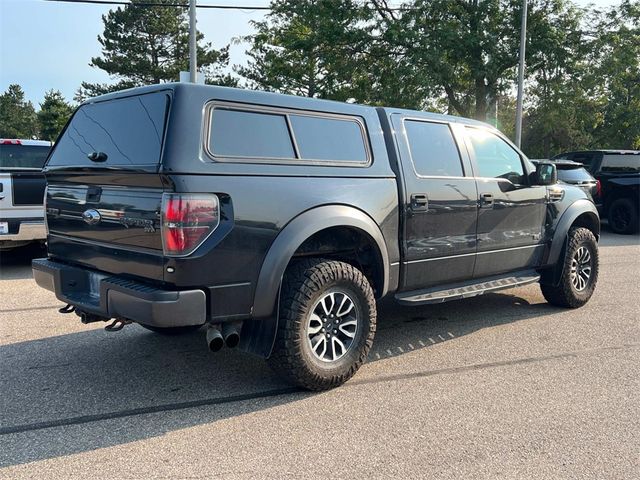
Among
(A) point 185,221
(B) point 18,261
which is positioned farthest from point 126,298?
(B) point 18,261

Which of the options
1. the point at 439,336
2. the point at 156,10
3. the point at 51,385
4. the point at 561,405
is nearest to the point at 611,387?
the point at 561,405

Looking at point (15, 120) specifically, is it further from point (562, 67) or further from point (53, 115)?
point (562, 67)

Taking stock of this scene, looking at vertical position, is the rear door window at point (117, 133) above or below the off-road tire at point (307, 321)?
above

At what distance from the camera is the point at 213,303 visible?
334 cm

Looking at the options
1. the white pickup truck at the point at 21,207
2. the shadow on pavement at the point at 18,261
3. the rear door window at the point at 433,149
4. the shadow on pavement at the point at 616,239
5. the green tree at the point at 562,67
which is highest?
the green tree at the point at 562,67

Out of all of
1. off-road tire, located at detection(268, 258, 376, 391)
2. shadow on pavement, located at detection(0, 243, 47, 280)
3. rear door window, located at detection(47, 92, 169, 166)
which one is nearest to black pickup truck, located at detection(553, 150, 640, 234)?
off-road tire, located at detection(268, 258, 376, 391)

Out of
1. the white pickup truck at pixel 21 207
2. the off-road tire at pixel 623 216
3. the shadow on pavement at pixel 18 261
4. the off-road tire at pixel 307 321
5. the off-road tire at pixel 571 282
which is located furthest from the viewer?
the off-road tire at pixel 623 216

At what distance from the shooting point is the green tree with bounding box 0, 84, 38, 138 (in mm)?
60500

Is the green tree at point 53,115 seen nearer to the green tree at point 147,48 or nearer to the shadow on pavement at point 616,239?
the green tree at point 147,48

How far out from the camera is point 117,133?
12.3ft

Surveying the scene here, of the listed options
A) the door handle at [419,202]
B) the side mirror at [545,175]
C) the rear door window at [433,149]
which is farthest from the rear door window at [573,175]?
the door handle at [419,202]

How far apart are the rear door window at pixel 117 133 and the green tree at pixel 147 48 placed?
35191mm

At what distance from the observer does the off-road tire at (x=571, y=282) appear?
232 inches

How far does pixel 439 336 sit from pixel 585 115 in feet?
60.9
